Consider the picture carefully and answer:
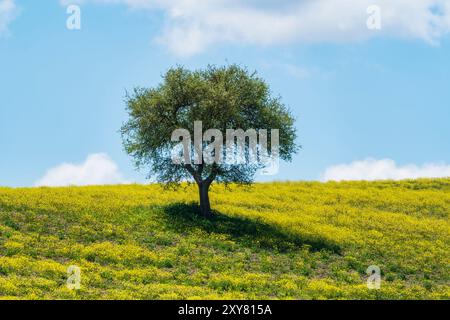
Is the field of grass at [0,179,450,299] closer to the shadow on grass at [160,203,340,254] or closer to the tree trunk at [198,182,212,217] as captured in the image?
the shadow on grass at [160,203,340,254]

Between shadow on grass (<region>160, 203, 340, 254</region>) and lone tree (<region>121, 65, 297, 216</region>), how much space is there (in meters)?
1.70

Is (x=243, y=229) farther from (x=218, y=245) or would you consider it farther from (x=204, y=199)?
(x=218, y=245)

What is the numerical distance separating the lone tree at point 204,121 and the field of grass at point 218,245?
142 inches

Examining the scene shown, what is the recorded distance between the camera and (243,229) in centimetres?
4912

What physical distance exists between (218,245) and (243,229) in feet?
17.1

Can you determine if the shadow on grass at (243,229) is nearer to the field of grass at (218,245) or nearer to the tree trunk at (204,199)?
the field of grass at (218,245)

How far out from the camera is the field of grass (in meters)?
34.6

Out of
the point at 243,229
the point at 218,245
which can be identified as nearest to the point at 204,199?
the point at 243,229

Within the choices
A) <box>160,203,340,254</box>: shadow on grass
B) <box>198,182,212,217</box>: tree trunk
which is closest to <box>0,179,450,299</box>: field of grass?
<box>160,203,340,254</box>: shadow on grass

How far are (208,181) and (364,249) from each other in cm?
1319

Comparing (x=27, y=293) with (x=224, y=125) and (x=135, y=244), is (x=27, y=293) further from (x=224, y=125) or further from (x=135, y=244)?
(x=224, y=125)

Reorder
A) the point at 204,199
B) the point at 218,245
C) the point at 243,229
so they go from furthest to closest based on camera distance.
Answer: the point at 204,199
the point at 243,229
the point at 218,245

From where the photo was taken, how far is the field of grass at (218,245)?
34562 millimetres

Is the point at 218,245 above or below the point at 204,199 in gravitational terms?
below
